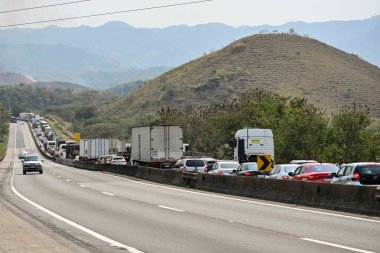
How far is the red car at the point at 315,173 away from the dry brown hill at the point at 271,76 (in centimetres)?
11262

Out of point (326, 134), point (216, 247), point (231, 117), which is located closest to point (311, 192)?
point (216, 247)

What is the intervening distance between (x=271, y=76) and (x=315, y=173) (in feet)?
459

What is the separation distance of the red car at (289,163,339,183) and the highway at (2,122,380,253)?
264 centimetres

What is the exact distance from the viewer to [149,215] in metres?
22.9

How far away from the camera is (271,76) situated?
556 feet


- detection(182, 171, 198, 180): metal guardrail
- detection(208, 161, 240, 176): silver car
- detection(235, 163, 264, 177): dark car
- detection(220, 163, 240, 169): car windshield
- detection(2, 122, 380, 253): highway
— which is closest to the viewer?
detection(2, 122, 380, 253): highway

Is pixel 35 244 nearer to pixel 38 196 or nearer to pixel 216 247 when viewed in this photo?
pixel 216 247

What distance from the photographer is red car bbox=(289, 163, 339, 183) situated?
30.3 metres

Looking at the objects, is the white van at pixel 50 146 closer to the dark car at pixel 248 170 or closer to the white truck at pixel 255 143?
the white truck at pixel 255 143

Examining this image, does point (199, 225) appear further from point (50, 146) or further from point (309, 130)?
point (50, 146)

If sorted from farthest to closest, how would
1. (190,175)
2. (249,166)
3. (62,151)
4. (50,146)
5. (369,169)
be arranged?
1. (50,146)
2. (62,151)
3. (190,175)
4. (249,166)
5. (369,169)

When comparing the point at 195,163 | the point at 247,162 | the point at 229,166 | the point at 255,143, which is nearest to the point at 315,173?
the point at 229,166

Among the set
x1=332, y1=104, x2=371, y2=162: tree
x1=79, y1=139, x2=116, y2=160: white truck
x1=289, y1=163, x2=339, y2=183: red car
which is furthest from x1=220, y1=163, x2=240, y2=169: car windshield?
x1=79, y1=139, x2=116, y2=160: white truck

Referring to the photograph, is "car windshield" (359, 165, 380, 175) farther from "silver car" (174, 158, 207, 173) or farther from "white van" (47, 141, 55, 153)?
"white van" (47, 141, 55, 153)
